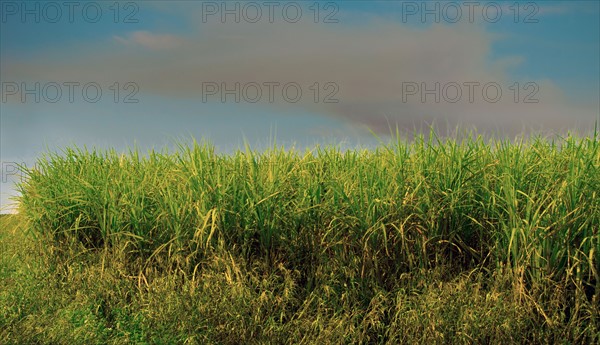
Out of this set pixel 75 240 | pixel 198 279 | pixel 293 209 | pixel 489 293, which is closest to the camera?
A: pixel 489 293

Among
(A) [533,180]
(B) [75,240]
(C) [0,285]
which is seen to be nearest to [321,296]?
(A) [533,180]

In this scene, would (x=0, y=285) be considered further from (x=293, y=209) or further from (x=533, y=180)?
(x=533, y=180)

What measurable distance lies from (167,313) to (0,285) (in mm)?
2726

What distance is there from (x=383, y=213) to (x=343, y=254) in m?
0.50

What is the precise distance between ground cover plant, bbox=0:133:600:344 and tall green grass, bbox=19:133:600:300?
17 mm

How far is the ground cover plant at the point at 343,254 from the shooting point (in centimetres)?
467

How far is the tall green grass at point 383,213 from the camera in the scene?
15.8 feet

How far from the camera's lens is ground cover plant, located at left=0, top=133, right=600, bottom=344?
4.67 metres

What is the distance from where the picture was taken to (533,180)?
522cm

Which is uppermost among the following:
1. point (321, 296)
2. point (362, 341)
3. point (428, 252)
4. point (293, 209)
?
point (293, 209)

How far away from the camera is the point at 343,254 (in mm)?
5012

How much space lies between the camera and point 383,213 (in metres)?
5.04

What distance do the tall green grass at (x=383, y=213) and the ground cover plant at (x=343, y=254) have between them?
0.06 ft

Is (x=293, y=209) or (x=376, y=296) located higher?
(x=293, y=209)
